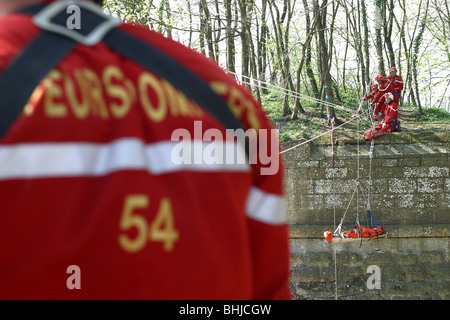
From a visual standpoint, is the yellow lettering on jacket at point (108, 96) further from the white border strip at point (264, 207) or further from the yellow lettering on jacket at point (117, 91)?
the white border strip at point (264, 207)

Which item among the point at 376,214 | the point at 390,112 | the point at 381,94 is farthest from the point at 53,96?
the point at 381,94

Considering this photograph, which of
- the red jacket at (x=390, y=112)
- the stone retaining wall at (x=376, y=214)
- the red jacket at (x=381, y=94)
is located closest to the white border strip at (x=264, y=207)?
the stone retaining wall at (x=376, y=214)

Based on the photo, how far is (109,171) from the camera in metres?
0.79

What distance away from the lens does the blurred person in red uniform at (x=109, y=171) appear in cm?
74

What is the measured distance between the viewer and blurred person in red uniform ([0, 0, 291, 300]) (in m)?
0.74

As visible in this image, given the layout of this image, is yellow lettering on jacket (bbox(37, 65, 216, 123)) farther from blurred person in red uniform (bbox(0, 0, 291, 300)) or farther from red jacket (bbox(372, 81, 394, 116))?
red jacket (bbox(372, 81, 394, 116))

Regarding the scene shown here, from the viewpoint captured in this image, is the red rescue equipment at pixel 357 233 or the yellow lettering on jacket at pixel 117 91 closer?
the yellow lettering on jacket at pixel 117 91

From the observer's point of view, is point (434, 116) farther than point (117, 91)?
Yes

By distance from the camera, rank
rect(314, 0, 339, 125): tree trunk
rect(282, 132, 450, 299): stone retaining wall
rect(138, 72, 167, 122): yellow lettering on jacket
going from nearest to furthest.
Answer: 1. rect(138, 72, 167, 122): yellow lettering on jacket
2. rect(282, 132, 450, 299): stone retaining wall
3. rect(314, 0, 339, 125): tree trunk

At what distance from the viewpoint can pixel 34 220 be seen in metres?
0.74

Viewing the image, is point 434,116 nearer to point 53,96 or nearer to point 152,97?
point 152,97

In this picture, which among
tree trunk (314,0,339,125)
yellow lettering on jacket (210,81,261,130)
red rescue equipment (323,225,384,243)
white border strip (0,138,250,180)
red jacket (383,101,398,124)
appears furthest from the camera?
tree trunk (314,0,339,125)

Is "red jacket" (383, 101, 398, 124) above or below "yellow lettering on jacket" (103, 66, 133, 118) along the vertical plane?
above

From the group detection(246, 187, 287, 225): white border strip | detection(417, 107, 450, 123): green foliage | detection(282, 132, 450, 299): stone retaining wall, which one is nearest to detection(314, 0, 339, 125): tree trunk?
detection(417, 107, 450, 123): green foliage
